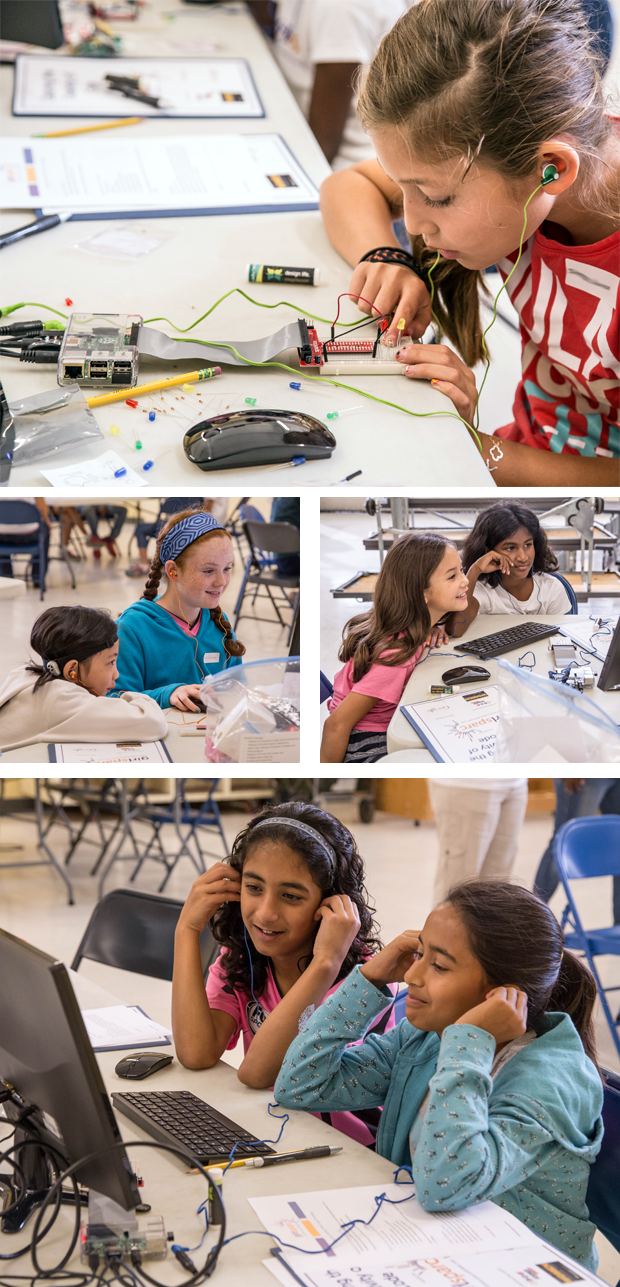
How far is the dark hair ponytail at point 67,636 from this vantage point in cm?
96

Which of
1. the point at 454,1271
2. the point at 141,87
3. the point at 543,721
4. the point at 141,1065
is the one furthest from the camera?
the point at 141,87

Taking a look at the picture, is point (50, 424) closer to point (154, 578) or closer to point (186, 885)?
point (154, 578)

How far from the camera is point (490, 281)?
5.58 feet

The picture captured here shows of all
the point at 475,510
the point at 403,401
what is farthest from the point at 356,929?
the point at 403,401

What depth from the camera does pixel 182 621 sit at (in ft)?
3.27

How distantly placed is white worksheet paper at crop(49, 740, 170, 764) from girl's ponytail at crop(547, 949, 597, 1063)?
1.85 ft

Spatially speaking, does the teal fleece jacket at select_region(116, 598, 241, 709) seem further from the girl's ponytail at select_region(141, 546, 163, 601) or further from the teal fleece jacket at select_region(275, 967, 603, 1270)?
the teal fleece jacket at select_region(275, 967, 603, 1270)

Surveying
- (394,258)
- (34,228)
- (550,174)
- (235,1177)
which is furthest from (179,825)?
(550,174)

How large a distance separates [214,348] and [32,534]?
39 centimetres

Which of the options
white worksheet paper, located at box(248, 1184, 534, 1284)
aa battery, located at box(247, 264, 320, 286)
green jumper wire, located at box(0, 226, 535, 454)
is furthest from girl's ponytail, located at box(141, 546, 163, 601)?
aa battery, located at box(247, 264, 320, 286)

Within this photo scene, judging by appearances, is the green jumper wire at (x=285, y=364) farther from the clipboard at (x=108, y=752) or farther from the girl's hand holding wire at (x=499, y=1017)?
the girl's hand holding wire at (x=499, y=1017)

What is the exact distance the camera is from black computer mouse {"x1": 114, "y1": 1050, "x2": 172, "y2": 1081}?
4.09 ft

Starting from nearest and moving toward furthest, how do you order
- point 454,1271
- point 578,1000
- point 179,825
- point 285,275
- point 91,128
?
point 454,1271
point 578,1000
point 285,275
point 91,128
point 179,825

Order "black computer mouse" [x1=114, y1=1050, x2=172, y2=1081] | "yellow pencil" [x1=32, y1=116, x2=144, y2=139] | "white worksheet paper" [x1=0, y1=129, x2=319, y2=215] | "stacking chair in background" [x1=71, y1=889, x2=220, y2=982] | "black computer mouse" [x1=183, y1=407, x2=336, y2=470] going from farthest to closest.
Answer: "yellow pencil" [x1=32, y1=116, x2=144, y2=139] < "stacking chair in background" [x1=71, y1=889, x2=220, y2=982] < "white worksheet paper" [x1=0, y1=129, x2=319, y2=215] < "black computer mouse" [x1=114, y1=1050, x2=172, y2=1081] < "black computer mouse" [x1=183, y1=407, x2=336, y2=470]
